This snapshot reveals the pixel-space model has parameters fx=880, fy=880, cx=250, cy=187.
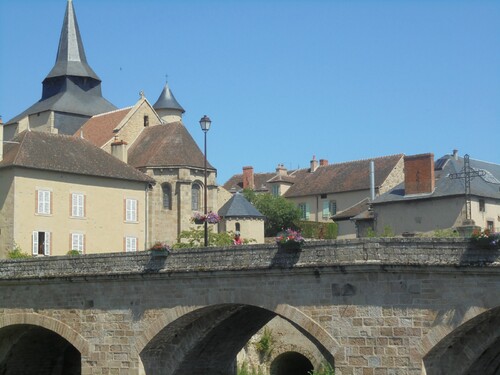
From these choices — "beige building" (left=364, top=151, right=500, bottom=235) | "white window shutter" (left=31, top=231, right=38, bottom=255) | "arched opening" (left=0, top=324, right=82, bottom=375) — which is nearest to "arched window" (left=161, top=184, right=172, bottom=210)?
"white window shutter" (left=31, top=231, right=38, bottom=255)

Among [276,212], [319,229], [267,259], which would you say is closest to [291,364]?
[267,259]

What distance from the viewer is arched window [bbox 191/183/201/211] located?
176ft

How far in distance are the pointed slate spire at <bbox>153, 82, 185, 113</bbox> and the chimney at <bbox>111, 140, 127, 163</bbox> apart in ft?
58.7

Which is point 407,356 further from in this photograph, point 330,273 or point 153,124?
point 153,124

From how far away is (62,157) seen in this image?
43375 millimetres

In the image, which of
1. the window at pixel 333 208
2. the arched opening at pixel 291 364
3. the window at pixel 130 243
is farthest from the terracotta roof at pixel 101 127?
the arched opening at pixel 291 364

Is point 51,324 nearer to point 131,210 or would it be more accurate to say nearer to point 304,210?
point 131,210

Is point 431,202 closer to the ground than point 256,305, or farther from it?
farther from it

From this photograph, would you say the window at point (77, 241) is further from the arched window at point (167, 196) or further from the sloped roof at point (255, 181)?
the sloped roof at point (255, 181)

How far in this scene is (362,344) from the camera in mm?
19531

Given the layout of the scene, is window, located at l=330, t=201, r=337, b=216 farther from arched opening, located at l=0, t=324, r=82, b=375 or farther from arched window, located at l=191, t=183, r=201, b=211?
arched opening, located at l=0, t=324, r=82, b=375

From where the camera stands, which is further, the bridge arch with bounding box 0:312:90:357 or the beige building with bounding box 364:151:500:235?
the beige building with bounding box 364:151:500:235

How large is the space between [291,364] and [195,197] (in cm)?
2333

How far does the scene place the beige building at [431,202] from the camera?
44906mm
